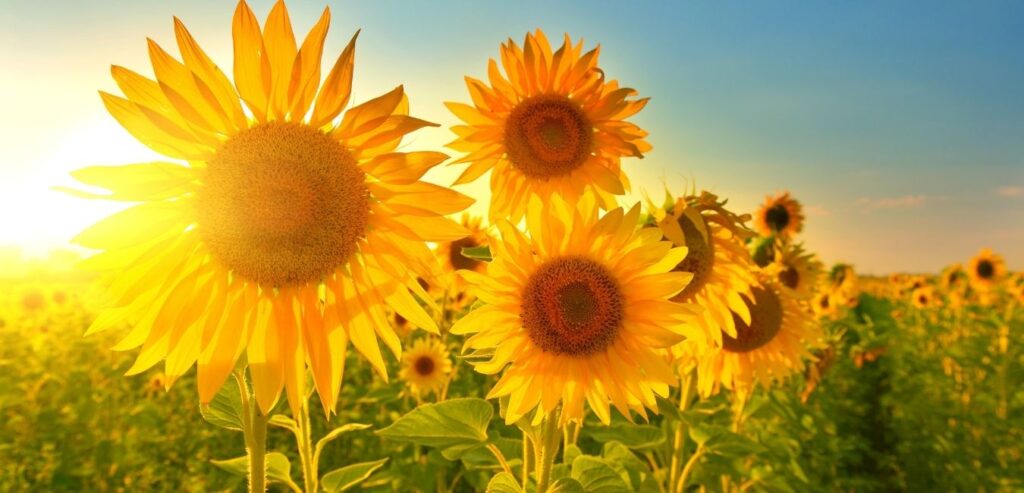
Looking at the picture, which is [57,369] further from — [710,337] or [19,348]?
[710,337]

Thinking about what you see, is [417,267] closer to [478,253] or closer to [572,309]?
[478,253]

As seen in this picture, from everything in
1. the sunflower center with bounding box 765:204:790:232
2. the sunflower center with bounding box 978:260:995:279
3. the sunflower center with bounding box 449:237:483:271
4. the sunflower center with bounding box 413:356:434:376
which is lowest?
A: the sunflower center with bounding box 413:356:434:376

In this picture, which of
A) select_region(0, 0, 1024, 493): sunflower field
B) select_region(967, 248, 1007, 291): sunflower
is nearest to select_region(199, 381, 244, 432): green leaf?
select_region(0, 0, 1024, 493): sunflower field

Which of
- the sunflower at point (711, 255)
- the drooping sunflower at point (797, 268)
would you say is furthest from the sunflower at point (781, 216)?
the sunflower at point (711, 255)

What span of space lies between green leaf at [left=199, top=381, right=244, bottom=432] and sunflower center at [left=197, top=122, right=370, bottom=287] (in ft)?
1.15

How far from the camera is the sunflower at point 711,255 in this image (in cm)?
243

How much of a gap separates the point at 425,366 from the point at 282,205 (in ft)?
14.7

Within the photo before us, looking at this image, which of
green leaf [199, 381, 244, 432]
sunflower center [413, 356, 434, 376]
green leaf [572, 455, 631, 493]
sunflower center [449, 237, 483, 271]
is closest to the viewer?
green leaf [199, 381, 244, 432]

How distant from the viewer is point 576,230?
2049 millimetres

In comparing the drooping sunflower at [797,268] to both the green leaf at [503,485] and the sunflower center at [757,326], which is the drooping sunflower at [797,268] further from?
the green leaf at [503,485]

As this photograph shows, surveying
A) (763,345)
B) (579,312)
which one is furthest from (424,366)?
(579,312)

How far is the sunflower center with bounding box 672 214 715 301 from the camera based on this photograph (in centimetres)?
257

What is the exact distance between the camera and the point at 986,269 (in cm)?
1154

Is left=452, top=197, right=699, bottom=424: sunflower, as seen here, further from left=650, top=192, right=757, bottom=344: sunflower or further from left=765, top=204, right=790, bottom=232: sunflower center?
left=765, top=204, right=790, bottom=232: sunflower center
